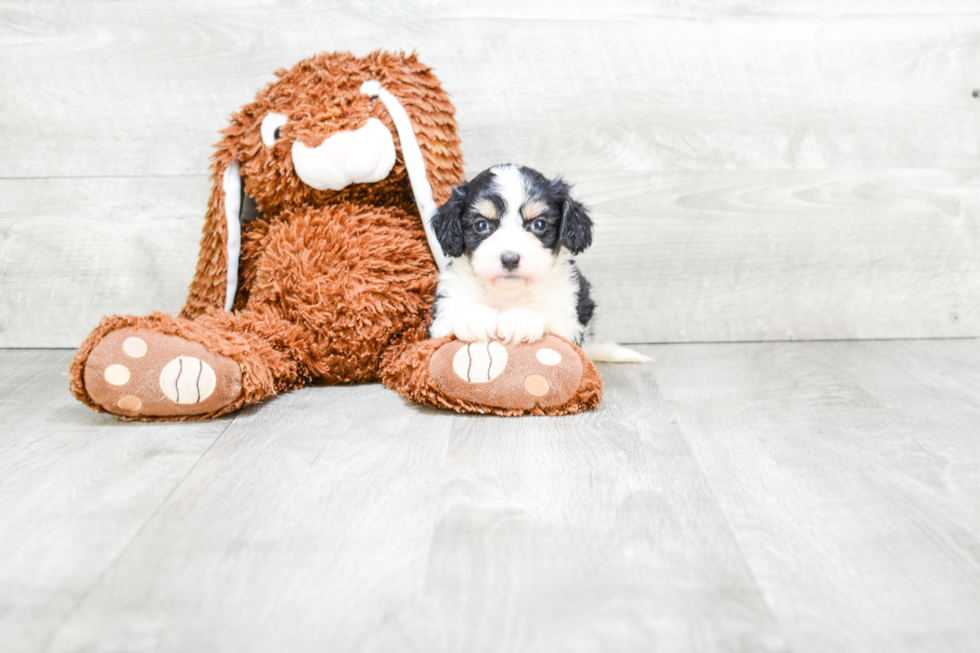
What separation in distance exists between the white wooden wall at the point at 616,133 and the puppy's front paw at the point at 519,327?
637mm

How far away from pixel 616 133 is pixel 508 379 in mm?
909

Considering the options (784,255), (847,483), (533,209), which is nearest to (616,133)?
(784,255)

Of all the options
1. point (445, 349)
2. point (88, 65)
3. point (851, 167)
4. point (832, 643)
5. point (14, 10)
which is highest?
point (14, 10)

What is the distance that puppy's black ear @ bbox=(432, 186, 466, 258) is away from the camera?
61.9 inches

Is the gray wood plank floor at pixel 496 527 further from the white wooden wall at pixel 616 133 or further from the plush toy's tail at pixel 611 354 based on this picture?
the white wooden wall at pixel 616 133

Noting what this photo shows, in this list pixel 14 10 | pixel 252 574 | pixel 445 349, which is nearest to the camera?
pixel 252 574

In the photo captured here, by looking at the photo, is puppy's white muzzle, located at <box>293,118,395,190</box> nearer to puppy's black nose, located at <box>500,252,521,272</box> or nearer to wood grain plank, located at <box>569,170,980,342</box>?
puppy's black nose, located at <box>500,252,521,272</box>

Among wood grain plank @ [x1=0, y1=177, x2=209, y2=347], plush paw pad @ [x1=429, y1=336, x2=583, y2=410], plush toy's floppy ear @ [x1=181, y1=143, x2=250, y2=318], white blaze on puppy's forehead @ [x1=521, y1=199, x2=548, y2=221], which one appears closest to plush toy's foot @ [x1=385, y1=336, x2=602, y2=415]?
plush paw pad @ [x1=429, y1=336, x2=583, y2=410]

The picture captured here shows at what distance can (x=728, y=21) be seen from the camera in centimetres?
208

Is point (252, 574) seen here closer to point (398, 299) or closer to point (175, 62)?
point (398, 299)

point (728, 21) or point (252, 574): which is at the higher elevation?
point (728, 21)

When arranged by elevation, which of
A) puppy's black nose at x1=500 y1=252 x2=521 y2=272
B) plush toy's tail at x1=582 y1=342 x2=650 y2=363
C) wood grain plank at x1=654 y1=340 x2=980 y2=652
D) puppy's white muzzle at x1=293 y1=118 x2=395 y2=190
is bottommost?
wood grain plank at x1=654 y1=340 x2=980 y2=652

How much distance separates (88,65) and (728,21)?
164 centimetres

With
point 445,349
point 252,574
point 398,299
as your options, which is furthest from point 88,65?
point 252,574
